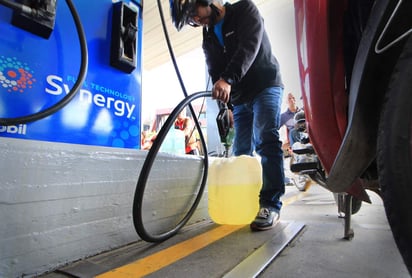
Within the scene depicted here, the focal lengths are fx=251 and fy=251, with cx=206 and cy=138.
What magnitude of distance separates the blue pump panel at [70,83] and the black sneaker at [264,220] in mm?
738

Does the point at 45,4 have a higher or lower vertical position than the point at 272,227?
higher

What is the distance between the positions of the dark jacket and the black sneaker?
64 centimetres

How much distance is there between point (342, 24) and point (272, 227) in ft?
3.34

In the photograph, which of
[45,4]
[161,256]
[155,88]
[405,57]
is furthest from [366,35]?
[155,88]

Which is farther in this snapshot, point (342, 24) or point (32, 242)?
point (32, 242)

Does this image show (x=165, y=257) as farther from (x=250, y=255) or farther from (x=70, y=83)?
(x=70, y=83)

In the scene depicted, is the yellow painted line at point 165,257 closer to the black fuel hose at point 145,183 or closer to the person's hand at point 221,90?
the black fuel hose at point 145,183

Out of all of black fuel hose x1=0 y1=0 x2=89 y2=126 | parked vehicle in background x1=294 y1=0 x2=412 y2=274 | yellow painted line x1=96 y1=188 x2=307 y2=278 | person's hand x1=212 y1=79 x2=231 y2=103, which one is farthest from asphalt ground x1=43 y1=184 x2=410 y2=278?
person's hand x1=212 y1=79 x2=231 y2=103

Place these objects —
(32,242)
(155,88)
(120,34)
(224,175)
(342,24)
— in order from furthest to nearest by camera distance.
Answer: (155,88), (224,175), (120,34), (32,242), (342,24)

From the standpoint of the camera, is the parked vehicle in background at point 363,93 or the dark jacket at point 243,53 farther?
the dark jacket at point 243,53

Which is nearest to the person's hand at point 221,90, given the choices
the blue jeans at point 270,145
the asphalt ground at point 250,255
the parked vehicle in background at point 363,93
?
the blue jeans at point 270,145

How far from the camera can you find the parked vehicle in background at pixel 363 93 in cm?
39

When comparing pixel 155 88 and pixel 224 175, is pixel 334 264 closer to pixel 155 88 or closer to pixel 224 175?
pixel 224 175

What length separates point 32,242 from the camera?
0.77 m
